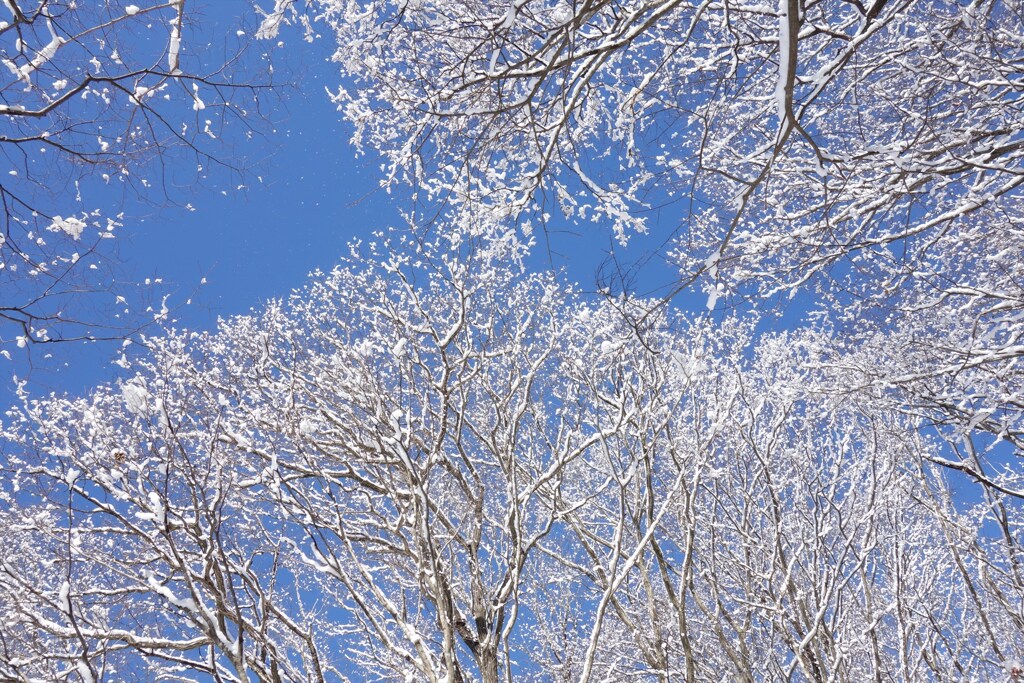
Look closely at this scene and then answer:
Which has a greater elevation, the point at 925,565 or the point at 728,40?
the point at 728,40

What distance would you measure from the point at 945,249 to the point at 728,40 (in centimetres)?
236

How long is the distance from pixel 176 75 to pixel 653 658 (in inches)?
174

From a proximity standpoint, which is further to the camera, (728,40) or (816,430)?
(816,430)

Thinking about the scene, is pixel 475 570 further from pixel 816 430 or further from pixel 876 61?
pixel 816 430

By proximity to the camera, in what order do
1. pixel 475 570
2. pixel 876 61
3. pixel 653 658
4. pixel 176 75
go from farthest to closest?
pixel 653 658
pixel 876 61
pixel 475 570
pixel 176 75

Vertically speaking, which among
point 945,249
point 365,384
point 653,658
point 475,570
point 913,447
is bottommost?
point 653,658

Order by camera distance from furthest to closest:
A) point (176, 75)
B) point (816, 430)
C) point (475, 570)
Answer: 1. point (816, 430)
2. point (475, 570)
3. point (176, 75)

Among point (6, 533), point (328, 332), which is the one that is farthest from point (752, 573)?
point (6, 533)

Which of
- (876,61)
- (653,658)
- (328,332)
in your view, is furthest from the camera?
(328,332)

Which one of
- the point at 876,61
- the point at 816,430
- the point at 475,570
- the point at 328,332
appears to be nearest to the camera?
the point at 475,570

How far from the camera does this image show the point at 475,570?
353 centimetres

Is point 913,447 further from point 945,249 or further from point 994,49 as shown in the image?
point 994,49

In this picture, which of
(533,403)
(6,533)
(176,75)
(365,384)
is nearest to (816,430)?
(533,403)

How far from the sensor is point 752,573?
5.48 meters
